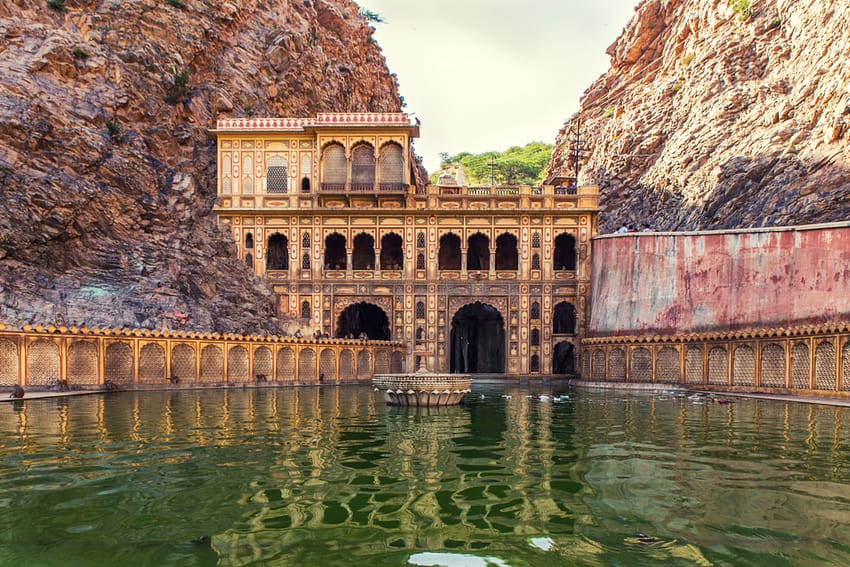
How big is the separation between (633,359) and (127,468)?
25.6 m

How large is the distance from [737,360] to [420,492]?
21.7 m

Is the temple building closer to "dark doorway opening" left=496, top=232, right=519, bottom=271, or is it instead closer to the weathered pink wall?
"dark doorway opening" left=496, top=232, right=519, bottom=271

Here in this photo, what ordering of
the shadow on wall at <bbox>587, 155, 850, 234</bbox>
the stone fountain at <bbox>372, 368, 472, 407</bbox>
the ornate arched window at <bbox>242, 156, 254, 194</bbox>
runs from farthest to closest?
the ornate arched window at <bbox>242, 156, 254, 194</bbox> < the shadow on wall at <bbox>587, 155, 850, 234</bbox> < the stone fountain at <bbox>372, 368, 472, 407</bbox>

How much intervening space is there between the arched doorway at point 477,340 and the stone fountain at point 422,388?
92.3ft

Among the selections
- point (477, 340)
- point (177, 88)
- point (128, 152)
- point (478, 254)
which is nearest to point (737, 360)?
point (478, 254)

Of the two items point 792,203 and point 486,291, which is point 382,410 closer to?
point 486,291

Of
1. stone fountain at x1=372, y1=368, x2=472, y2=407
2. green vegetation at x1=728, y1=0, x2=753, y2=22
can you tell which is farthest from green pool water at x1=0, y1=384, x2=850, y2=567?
green vegetation at x1=728, y1=0, x2=753, y2=22

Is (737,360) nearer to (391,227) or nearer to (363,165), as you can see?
(391,227)

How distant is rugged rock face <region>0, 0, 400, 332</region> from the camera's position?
2920 centimetres

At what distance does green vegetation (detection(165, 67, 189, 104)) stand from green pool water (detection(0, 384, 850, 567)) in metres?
29.1

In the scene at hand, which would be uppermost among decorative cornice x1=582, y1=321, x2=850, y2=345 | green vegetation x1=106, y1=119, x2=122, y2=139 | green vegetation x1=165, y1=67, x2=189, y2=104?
green vegetation x1=165, y1=67, x2=189, y2=104

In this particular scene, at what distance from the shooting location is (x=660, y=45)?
58375 mm

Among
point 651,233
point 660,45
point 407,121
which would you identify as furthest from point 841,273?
point 660,45

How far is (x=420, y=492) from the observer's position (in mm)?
7719
